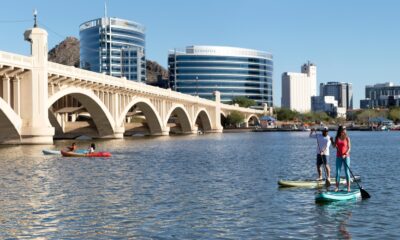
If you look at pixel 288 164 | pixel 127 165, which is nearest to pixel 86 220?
pixel 127 165

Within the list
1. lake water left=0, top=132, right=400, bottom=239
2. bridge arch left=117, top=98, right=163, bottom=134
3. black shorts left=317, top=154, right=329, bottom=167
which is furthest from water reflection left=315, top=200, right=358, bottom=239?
bridge arch left=117, top=98, right=163, bottom=134

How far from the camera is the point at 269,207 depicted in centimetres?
2111

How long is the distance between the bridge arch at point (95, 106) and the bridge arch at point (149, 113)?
8.40ft

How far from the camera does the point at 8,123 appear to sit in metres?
61.2

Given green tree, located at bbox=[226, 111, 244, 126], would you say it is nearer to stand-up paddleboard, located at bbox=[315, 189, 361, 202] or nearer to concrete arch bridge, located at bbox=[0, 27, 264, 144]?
concrete arch bridge, located at bbox=[0, 27, 264, 144]

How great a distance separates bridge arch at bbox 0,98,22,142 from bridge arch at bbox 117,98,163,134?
29.8 metres

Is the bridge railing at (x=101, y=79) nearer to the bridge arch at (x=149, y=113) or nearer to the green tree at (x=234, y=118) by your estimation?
the bridge arch at (x=149, y=113)

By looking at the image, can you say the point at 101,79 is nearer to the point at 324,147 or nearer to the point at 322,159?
the point at 322,159

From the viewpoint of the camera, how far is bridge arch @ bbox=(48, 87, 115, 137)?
72469mm

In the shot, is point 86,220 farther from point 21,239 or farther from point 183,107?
point 183,107

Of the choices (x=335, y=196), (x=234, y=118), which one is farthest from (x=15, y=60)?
(x=234, y=118)

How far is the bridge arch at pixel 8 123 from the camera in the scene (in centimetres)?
5815

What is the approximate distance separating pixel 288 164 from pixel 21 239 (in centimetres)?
2865

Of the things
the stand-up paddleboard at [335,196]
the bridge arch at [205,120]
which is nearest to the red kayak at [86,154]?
the stand-up paddleboard at [335,196]
